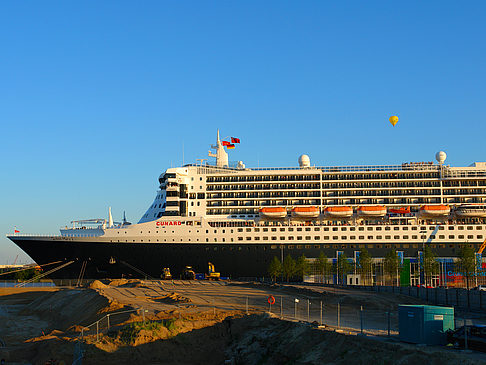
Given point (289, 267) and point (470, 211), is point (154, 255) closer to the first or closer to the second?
point (289, 267)

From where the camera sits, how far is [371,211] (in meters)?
77.2

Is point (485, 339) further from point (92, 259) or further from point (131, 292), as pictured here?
point (92, 259)

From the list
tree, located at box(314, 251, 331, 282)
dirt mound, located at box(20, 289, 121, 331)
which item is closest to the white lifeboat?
tree, located at box(314, 251, 331, 282)

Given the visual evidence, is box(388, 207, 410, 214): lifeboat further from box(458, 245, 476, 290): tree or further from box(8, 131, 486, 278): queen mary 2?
box(458, 245, 476, 290): tree

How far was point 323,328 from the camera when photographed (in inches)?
1115

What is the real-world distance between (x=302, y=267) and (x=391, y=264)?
12.6 m

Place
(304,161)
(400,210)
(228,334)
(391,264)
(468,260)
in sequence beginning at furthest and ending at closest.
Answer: (304,161)
(400,210)
(391,264)
(468,260)
(228,334)

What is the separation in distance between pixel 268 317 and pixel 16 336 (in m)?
25.0

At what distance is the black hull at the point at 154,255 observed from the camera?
243 feet

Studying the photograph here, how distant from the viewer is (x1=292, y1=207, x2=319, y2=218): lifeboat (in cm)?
7781

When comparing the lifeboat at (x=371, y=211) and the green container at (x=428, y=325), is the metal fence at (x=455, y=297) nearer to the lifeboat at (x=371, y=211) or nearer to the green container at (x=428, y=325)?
the green container at (x=428, y=325)

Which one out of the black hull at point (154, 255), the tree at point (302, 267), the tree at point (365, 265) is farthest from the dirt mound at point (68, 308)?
the tree at point (365, 265)

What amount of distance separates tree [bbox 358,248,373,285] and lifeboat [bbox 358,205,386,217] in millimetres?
5349

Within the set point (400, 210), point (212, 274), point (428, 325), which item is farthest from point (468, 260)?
point (428, 325)
